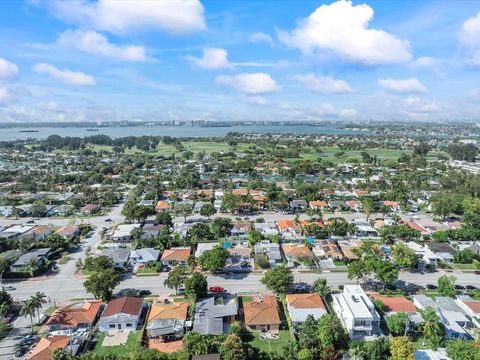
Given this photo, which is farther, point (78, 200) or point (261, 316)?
point (78, 200)

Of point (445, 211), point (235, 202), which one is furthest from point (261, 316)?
point (445, 211)

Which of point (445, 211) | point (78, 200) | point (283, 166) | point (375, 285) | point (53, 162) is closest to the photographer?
point (375, 285)

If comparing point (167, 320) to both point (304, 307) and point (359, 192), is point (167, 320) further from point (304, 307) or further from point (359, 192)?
point (359, 192)

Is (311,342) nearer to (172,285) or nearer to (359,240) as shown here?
(172,285)

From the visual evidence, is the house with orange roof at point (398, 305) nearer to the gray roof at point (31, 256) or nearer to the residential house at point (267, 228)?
Answer: the residential house at point (267, 228)

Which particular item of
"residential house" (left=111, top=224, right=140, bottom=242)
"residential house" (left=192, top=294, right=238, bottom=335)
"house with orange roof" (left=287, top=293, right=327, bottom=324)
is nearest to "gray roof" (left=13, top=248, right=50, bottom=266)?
"residential house" (left=111, top=224, right=140, bottom=242)

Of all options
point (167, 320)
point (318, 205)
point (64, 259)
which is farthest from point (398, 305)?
point (64, 259)

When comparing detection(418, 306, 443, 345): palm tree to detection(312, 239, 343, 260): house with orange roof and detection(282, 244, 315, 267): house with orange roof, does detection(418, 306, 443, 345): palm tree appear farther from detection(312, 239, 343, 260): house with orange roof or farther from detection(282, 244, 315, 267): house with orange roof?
detection(312, 239, 343, 260): house with orange roof
